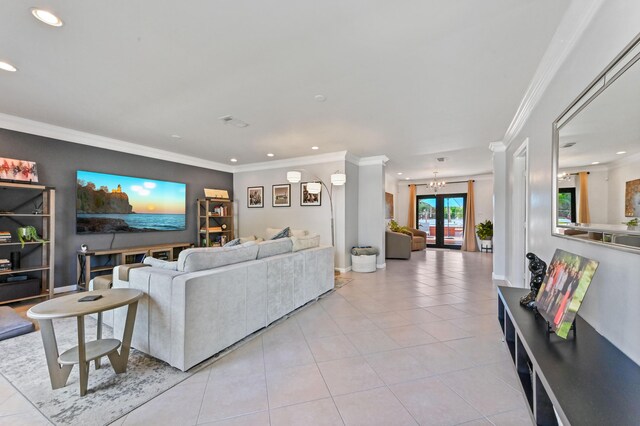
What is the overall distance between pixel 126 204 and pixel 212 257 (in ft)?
12.6

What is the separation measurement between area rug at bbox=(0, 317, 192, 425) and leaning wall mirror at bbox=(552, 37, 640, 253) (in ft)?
9.41

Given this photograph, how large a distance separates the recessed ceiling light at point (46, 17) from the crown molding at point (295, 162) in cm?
434

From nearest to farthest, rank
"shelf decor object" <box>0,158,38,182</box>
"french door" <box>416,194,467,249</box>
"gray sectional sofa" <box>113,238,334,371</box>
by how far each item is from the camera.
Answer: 1. "gray sectional sofa" <box>113,238,334,371</box>
2. "shelf decor object" <box>0,158,38,182</box>
3. "french door" <box>416,194,467,249</box>

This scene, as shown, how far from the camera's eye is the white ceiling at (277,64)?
183 centimetres

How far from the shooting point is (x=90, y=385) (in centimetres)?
196

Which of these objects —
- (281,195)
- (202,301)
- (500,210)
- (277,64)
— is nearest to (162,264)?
(202,301)

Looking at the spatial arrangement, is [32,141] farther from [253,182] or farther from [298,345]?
[298,345]

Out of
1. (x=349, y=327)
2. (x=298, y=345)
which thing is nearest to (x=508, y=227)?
(x=349, y=327)

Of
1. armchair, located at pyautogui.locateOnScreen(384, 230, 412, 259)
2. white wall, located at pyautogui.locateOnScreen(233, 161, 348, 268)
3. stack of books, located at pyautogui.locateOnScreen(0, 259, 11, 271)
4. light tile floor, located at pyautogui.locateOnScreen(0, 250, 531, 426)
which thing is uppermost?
white wall, located at pyautogui.locateOnScreen(233, 161, 348, 268)

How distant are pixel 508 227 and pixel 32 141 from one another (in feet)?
25.2

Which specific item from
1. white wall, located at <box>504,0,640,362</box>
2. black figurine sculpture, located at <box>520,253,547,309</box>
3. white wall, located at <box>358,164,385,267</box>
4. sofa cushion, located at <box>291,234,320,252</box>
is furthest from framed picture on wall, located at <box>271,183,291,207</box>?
black figurine sculpture, located at <box>520,253,547,309</box>

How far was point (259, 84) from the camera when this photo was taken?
278 centimetres

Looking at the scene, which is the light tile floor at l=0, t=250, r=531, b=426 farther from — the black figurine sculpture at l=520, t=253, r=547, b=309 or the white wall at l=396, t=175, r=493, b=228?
the white wall at l=396, t=175, r=493, b=228

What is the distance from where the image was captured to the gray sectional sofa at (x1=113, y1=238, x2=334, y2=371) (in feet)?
7.00
